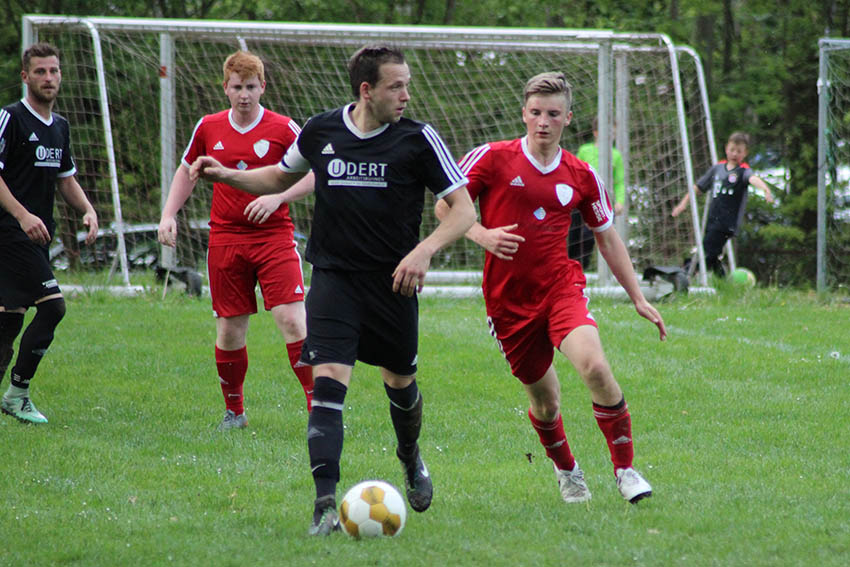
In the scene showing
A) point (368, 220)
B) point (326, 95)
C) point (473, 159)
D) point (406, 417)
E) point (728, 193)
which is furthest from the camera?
point (326, 95)

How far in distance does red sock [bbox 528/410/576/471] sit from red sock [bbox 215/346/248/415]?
248cm

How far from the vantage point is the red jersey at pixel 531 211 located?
5.20 meters

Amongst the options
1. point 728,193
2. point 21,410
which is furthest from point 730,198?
point 21,410

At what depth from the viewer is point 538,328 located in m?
5.20

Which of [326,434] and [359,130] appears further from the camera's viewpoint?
[359,130]

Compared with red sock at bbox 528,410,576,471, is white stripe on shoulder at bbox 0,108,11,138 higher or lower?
higher

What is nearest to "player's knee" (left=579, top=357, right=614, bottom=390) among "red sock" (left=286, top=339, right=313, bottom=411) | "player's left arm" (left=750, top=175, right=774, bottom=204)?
"red sock" (left=286, top=339, right=313, bottom=411)

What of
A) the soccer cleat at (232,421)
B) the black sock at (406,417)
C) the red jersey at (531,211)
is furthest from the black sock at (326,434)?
the soccer cleat at (232,421)

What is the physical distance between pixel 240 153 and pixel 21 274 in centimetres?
162

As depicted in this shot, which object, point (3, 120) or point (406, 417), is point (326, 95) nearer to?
point (3, 120)

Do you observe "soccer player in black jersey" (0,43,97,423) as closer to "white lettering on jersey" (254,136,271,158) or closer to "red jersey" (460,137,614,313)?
"white lettering on jersey" (254,136,271,158)

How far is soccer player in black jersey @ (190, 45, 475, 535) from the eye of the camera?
180 inches

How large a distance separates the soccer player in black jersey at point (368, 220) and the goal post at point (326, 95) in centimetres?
858

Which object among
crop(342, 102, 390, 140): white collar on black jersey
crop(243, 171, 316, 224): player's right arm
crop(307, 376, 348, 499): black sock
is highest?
crop(342, 102, 390, 140): white collar on black jersey
